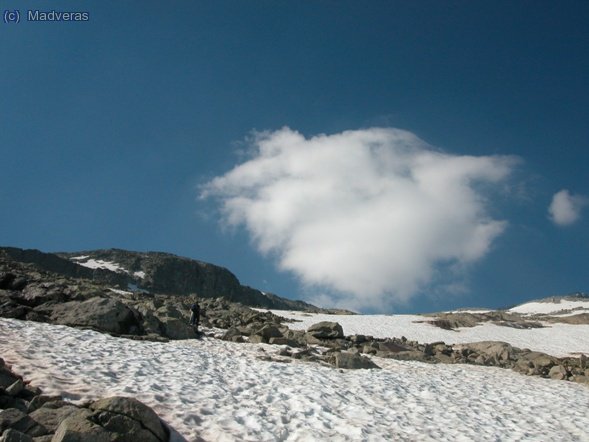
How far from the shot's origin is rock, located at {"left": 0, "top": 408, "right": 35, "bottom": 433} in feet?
25.2

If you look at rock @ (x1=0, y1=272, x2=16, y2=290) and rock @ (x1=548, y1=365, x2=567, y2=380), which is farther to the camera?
rock @ (x1=0, y1=272, x2=16, y2=290)

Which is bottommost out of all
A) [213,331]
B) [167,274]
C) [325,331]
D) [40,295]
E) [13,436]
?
[13,436]

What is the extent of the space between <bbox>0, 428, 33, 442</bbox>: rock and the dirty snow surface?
283cm

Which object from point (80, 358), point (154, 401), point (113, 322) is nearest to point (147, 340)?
point (113, 322)

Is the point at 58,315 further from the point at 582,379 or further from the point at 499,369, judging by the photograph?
the point at 582,379

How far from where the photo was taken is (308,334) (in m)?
27.4

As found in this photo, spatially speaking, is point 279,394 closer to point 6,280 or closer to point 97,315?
point 97,315

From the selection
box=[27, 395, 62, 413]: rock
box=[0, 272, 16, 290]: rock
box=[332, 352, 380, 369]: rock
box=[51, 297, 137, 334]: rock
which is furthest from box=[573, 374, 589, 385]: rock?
box=[0, 272, 16, 290]: rock

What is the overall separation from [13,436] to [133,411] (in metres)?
1.99

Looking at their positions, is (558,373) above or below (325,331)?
below

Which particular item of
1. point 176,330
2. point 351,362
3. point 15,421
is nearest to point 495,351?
point 351,362

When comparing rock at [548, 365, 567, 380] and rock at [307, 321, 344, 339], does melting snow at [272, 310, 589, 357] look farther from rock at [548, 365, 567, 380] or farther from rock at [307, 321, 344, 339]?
rock at [548, 365, 567, 380]

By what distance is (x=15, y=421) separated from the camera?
7.75 metres

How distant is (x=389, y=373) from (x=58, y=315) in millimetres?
14508
